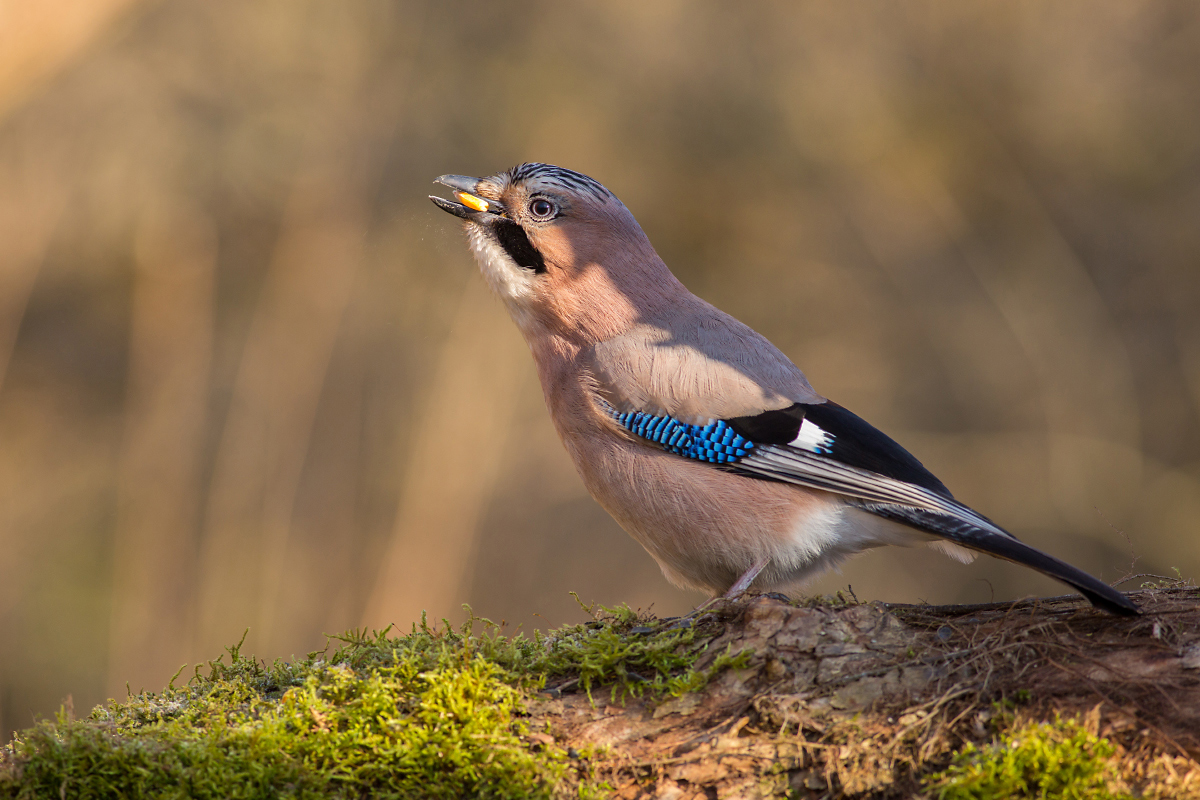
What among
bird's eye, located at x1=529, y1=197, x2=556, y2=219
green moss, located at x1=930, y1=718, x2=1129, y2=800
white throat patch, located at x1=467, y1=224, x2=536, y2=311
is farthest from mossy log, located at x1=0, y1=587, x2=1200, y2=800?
bird's eye, located at x1=529, y1=197, x2=556, y2=219

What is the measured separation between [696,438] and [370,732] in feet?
6.09

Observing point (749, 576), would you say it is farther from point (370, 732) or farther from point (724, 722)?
point (370, 732)

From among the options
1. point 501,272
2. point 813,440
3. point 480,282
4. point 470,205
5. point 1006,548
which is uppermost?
point 480,282

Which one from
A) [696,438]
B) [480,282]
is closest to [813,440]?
[696,438]

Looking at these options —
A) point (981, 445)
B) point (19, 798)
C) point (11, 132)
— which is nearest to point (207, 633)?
point (11, 132)

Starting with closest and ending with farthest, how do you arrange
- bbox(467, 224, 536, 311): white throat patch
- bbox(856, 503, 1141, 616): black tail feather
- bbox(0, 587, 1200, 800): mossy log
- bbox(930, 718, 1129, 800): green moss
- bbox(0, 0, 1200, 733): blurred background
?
bbox(930, 718, 1129, 800): green moss, bbox(0, 587, 1200, 800): mossy log, bbox(856, 503, 1141, 616): black tail feather, bbox(467, 224, 536, 311): white throat patch, bbox(0, 0, 1200, 733): blurred background

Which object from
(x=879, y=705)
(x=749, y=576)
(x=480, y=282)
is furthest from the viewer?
(x=480, y=282)

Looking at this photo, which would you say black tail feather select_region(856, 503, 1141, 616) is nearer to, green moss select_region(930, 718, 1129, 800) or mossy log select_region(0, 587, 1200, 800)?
mossy log select_region(0, 587, 1200, 800)

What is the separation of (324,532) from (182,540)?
1215mm

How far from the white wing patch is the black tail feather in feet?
0.90

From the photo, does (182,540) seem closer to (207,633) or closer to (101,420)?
(207,633)

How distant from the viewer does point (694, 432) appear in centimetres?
388

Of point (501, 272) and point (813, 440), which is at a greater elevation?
point (501, 272)

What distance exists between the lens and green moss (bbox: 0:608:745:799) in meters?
2.43
